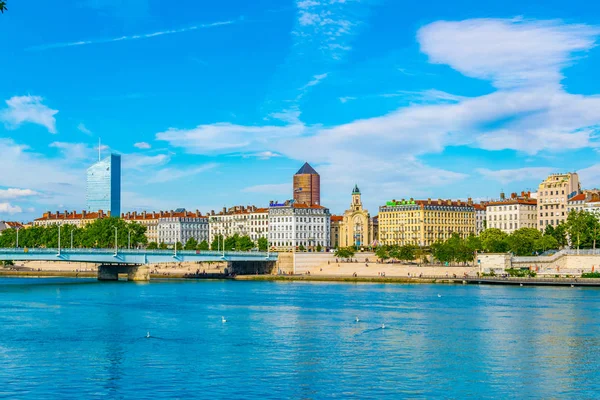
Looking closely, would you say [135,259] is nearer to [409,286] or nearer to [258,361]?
[409,286]

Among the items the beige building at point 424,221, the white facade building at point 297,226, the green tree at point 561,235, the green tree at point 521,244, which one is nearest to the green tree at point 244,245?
A: the white facade building at point 297,226

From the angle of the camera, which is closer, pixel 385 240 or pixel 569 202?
pixel 569 202

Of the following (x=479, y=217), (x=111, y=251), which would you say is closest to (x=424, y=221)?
(x=479, y=217)

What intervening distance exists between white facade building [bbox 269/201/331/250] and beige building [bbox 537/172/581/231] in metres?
50.0

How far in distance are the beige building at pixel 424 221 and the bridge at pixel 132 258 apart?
5304cm

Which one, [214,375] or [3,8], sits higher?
[3,8]

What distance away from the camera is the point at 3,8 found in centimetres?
1830

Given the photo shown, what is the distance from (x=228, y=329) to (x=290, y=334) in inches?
200

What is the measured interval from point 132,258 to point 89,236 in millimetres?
57703

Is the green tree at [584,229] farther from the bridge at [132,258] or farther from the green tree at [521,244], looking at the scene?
the bridge at [132,258]

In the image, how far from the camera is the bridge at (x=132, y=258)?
10744cm

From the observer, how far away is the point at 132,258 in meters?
115

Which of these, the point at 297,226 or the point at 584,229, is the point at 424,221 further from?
the point at 584,229

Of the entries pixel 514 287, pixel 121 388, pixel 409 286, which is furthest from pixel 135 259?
pixel 121 388
